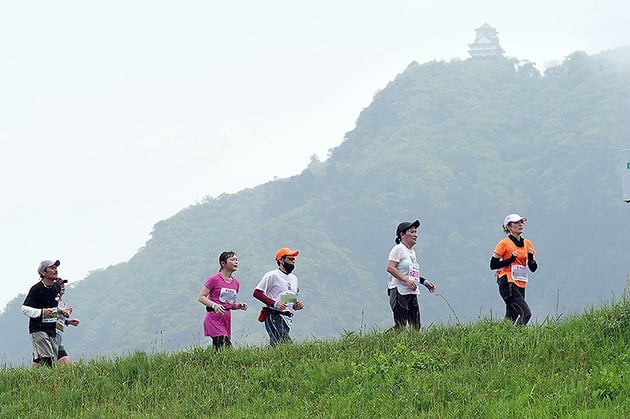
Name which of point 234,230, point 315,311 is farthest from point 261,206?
point 315,311

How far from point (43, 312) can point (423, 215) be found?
98.8 m

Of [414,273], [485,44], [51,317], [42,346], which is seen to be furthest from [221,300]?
[485,44]

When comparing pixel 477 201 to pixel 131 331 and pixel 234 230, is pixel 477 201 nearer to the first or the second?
pixel 234 230

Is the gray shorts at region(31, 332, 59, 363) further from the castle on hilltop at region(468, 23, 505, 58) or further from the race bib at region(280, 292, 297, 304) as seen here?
the castle on hilltop at region(468, 23, 505, 58)

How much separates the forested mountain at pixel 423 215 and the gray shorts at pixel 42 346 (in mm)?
66273

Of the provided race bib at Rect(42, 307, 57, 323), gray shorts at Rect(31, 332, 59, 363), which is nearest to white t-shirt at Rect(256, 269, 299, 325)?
race bib at Rect(42, 307, 57, 323)

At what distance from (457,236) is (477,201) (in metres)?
7.71

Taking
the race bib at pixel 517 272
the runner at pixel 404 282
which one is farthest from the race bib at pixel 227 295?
the race bib at pixel 517 272

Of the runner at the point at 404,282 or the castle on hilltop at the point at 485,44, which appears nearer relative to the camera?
the runner at the point at 404,282

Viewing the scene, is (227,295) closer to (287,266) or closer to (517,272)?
(287,266)

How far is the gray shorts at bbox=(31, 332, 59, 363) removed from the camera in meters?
11.2

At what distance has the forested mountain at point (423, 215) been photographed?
94000 mm

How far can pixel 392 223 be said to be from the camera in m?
110

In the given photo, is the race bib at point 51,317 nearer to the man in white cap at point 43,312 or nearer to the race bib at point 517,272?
the man in white cap at point 43,312
